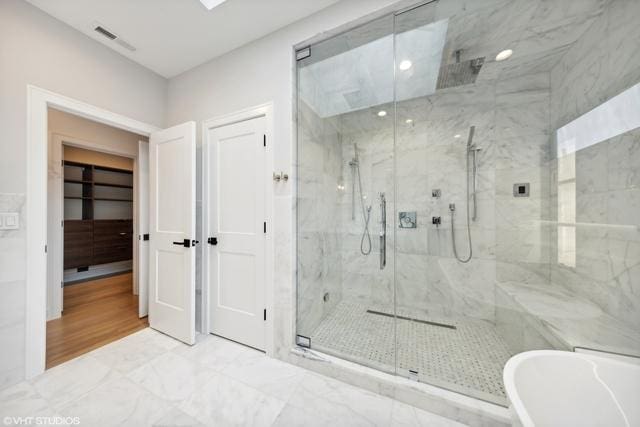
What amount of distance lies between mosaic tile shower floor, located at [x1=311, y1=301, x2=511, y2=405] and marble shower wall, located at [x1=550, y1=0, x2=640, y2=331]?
79 cm

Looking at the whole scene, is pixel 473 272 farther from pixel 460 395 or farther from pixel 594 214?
pixel 460 395

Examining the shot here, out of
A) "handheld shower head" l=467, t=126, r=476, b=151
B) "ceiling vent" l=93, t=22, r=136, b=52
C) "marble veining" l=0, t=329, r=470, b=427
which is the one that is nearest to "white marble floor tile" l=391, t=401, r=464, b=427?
"marble veining" l=0, t=329, r=470, b=427

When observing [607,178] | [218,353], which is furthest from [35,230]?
[607,178]

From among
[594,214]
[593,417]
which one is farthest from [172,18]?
[594,214]

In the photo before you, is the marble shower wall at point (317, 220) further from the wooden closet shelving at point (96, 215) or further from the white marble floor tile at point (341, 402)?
the wooden closet shelving at point (96, 215)

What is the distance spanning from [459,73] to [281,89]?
1.77 m

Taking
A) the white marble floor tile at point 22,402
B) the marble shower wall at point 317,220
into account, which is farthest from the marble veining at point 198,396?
the marble shower wall at point 317,220

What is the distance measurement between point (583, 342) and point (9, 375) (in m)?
3.61

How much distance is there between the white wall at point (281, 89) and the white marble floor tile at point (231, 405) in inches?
15.5

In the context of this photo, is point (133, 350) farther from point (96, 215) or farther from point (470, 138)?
point (470, 138)

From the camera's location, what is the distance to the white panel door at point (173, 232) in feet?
→ 6.40

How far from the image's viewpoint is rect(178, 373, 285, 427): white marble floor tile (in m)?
1.25

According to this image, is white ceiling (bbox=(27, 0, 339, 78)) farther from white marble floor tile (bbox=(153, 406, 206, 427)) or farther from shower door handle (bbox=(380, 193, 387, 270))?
white marble floor tile (bbox=(153, 406, 206, 427))

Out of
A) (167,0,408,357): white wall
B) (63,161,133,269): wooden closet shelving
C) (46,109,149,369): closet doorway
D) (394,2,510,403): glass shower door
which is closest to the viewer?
(167,0,408,357): white wall
